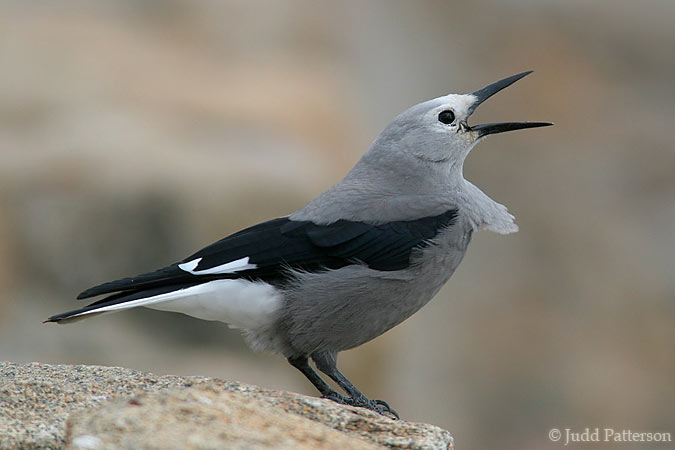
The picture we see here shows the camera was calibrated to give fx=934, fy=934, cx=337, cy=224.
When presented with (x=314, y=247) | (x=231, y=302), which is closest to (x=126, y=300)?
(x=231, y=302)

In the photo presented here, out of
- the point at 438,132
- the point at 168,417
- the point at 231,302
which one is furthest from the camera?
the point at 438,132

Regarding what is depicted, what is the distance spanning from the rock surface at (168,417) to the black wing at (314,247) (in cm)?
54

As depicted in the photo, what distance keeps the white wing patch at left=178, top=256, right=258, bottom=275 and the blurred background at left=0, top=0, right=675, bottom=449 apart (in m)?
4.08

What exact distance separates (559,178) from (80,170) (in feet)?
18.1

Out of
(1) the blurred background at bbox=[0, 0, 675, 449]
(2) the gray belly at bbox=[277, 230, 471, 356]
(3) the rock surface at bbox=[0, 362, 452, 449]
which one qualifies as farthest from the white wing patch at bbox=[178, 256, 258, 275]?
(1) the blurred background at bbox=[0, 0, 675, 449]

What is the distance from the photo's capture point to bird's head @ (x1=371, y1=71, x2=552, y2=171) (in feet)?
13.7

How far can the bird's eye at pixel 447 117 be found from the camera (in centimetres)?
423

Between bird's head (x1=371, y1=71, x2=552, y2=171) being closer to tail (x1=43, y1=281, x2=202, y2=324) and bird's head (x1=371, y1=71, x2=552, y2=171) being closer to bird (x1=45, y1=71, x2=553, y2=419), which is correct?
bird (x1=45, y1=71, x2=553, y2=419)

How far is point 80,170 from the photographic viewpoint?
797 centimetres

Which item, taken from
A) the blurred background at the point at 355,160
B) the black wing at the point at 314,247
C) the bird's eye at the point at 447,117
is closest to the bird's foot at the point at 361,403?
the black wing at the point at 314,247

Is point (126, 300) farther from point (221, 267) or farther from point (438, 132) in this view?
point (438, 132)

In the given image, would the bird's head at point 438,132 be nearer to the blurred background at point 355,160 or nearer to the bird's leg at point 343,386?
the bird's leg at point 343,386

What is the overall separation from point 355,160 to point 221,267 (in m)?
6.07

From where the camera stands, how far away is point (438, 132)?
420cm
